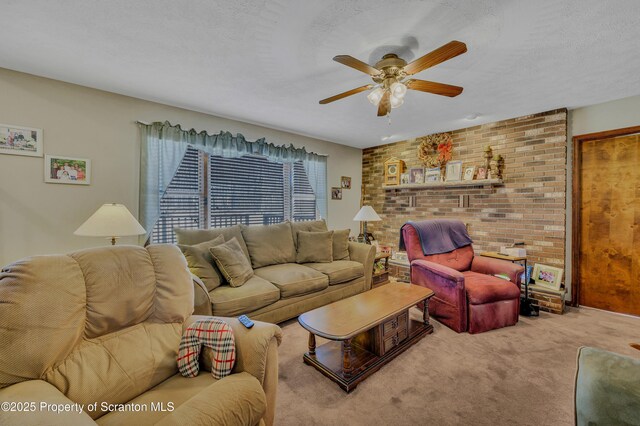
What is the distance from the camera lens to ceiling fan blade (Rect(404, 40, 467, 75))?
1.48 meters

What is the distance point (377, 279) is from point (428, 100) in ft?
8.13

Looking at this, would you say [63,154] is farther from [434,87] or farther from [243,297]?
[434,87]

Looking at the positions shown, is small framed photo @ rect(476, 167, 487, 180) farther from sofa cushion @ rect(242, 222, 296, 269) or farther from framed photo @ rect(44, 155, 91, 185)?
framed photo @ rect(44, 155, 91, 185)

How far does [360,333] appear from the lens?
72.8 inches

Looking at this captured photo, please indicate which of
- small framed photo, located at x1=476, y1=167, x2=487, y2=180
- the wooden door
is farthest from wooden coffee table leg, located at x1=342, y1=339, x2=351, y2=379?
the wooden door

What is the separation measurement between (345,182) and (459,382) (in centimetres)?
376

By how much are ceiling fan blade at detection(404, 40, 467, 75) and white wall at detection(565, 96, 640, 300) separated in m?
2.75

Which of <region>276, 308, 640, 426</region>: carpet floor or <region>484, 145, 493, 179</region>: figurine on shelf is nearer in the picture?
<region>276, 308, 640, 426</region>: carpet floor

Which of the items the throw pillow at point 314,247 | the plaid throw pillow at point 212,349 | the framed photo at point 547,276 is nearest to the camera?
the plaid throw pillow at point 212,349

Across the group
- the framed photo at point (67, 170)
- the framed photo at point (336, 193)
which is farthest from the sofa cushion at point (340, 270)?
the framed photo at point (67, 170)

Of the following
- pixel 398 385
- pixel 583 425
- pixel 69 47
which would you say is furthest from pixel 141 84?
pixel 583 425

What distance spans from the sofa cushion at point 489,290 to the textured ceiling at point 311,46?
1.91m

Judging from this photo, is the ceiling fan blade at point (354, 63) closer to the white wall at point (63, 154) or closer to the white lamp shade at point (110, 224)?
the white lamp shade at point (110, 224)

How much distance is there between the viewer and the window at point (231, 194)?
126 inches
